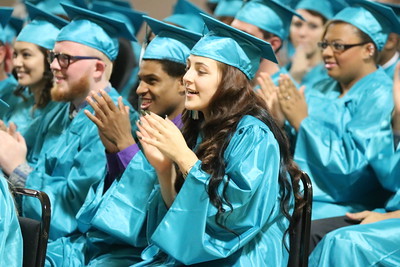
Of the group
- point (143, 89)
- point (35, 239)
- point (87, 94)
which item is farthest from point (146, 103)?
point (35, 239)

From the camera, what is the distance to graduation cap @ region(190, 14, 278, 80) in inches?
108

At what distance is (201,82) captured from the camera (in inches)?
108

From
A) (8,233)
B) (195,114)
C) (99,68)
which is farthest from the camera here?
(99,68)

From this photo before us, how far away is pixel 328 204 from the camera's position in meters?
3.70

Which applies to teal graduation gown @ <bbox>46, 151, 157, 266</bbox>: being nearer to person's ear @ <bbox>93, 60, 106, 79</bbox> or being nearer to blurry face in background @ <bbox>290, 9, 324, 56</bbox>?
person's ear @ <bbox>93, 60, 106, 79</bbox>

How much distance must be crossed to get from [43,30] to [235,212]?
2.16 metres

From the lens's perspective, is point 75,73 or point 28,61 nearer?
point 75,73

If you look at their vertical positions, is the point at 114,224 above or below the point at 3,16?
below

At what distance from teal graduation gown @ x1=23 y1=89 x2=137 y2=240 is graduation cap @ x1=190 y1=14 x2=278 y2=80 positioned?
90 centimetres

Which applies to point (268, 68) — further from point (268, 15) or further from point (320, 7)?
point (320, 7)

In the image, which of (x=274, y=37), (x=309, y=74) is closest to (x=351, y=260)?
(x=274, y=37)

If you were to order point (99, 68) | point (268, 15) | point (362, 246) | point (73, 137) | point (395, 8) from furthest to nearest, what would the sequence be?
point (268, 15), point (395, 8), point (99, 68), point (73, 137), point (362, 246)

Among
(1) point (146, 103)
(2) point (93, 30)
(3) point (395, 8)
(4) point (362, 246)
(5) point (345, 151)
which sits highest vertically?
(3) point (395, 8)

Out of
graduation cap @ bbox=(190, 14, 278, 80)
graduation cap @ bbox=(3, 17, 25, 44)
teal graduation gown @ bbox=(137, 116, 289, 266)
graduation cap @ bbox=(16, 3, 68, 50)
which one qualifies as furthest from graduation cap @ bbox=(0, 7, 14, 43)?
teal graduation gown @ bbox=(137, 116, 289, 266)
